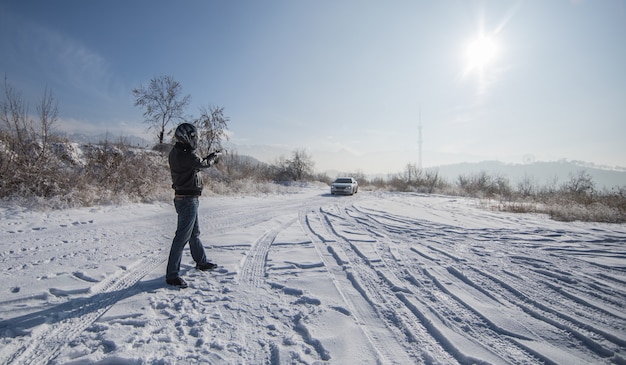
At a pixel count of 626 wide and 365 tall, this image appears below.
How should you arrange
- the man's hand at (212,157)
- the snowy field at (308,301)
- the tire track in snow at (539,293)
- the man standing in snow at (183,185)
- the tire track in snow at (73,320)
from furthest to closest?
the man's hand at (212,157), the man standing in snow at (183,185), the tire track in snow at (539,293), the snowy field at (308,301), the tire track in snow at (73,320)

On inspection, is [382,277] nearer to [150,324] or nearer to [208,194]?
[150,324]

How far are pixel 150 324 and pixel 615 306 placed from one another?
15.6 ft

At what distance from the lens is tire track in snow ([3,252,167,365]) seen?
1758mm

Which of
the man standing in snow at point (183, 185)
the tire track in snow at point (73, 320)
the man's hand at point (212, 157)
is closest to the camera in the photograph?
the tire track in snow at point (73, 320)

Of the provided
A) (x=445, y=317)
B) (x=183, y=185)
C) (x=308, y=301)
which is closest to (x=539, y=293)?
(x=445, y=317)

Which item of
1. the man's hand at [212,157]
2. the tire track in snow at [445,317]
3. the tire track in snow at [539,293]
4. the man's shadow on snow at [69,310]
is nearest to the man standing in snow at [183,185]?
the man's hand at [212,157]

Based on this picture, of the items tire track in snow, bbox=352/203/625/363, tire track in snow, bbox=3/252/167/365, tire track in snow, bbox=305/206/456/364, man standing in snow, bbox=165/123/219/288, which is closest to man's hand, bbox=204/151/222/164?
man standing in snow, bbox=165/123/219/288

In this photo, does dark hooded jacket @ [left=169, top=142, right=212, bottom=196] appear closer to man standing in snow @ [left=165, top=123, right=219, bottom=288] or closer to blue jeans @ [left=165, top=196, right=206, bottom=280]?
man standing in snow @ [left=165, top=123, right=219, bottom=288]

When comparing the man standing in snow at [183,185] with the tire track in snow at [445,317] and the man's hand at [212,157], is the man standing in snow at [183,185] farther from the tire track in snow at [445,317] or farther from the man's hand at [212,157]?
the tire track in snow at [445,317]

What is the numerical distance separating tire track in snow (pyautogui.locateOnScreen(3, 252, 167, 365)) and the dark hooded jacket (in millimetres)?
1262

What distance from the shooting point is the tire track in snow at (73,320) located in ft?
5.77

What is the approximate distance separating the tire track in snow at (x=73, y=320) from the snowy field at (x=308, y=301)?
12 mm

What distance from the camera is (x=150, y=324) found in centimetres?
214

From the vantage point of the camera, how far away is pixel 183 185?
295 cm
